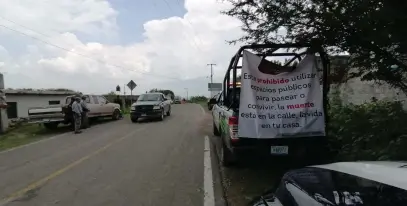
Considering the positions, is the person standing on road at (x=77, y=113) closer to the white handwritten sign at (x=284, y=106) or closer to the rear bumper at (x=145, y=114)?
the rear bumper at (x=145, y=114)

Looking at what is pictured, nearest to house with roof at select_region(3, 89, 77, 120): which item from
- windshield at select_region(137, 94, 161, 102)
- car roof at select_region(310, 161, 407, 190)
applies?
windshield at select_region(137, 94, 161, 102)

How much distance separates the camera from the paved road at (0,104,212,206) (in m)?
6.94

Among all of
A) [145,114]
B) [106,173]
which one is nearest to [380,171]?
A: [106,173]

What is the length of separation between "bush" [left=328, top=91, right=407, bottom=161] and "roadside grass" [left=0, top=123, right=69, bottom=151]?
12208 mm

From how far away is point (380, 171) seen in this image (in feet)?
8.98

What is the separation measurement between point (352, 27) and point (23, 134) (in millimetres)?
18090

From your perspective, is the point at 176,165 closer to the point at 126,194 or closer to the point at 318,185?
the point at 126,194

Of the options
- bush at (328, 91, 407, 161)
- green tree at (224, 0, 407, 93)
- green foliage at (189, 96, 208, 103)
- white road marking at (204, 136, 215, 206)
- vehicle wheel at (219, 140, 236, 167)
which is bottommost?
white road marking at (204, 136, 215, 206)

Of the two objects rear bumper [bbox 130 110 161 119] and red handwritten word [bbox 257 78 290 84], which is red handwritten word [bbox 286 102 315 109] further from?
rear bumper [bbox 130 110 161 119]

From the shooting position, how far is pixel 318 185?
2869 millimetres

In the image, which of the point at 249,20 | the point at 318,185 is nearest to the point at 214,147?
the point at 249,20

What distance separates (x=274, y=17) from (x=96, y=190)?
4.50 m

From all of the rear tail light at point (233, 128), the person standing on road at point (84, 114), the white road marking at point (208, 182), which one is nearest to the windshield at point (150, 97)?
the person standing on road at point (84, 114)

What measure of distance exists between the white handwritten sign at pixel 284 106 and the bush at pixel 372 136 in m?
0.70
